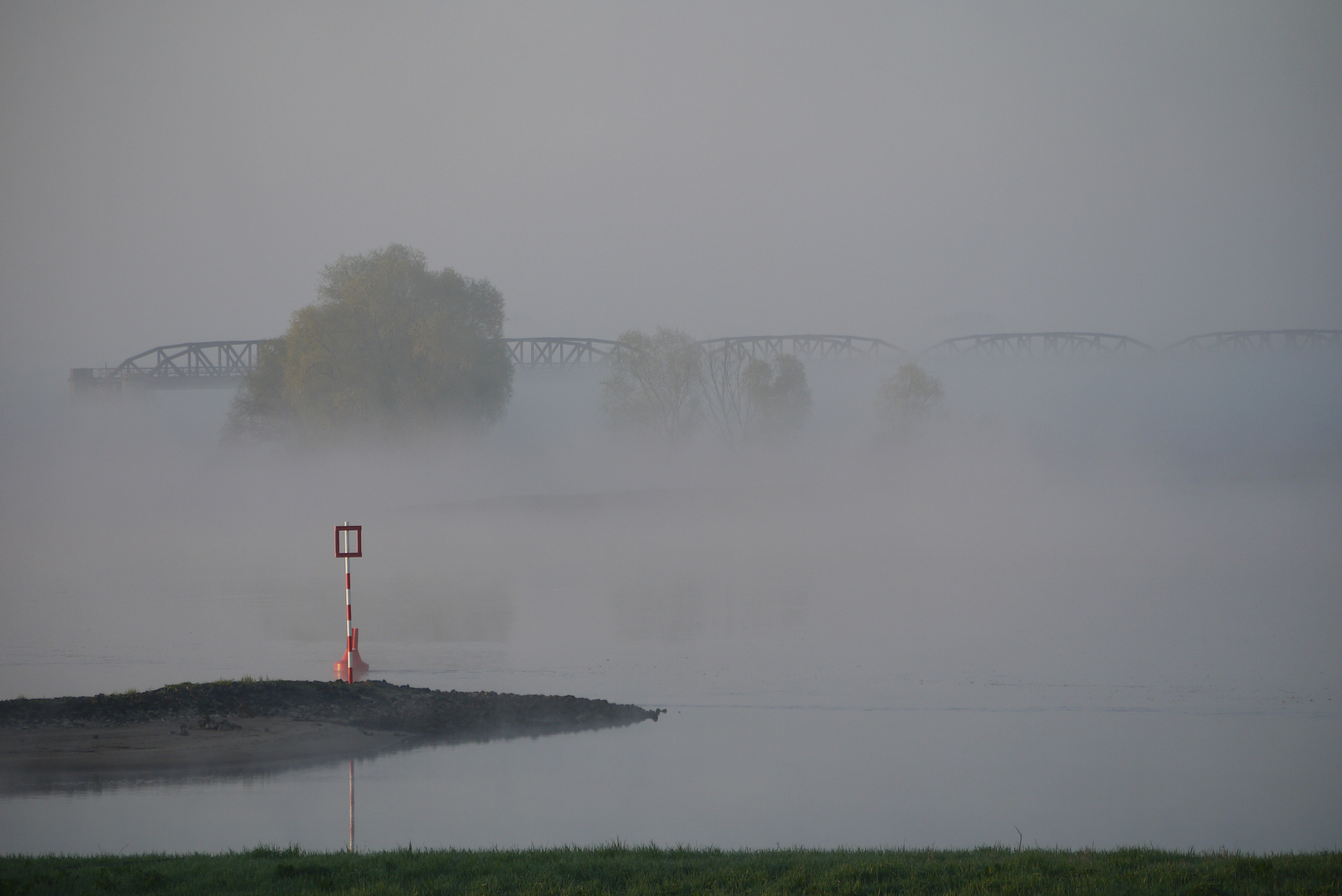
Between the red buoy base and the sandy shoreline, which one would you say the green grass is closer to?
the sandy shoreline

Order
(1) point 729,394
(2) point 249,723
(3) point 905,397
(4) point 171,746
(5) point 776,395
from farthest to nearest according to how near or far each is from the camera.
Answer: (3) point 905,397 → (5) point 776,395 → (1) point 729,394 → (2) point 249,723 → (4) point 171,746

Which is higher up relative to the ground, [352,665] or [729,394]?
[729,394]

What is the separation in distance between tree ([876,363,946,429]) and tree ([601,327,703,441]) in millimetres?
16213

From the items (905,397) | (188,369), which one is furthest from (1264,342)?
(188,369)

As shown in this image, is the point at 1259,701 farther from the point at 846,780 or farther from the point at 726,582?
the point at 726,582

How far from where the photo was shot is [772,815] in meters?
10.2

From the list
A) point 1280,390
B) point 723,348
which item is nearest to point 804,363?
point 723,348

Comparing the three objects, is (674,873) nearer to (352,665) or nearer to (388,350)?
(352,665)

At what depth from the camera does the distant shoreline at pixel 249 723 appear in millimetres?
11805

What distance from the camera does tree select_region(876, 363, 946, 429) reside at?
272 ft

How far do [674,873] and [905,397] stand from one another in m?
77.8

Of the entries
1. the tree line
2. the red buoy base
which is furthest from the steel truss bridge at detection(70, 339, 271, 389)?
the red buoy base

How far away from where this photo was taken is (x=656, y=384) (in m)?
73.1

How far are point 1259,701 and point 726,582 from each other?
1484 centimetres
